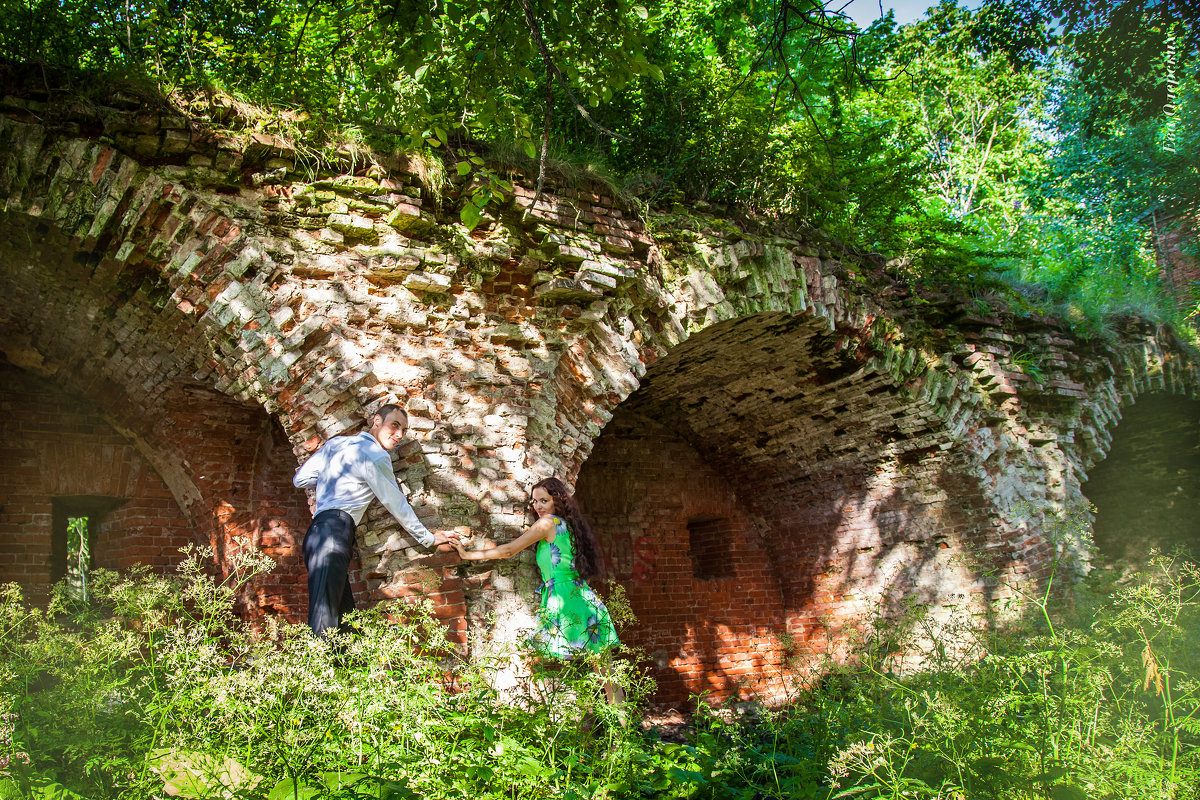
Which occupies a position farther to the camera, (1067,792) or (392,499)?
(392,499)

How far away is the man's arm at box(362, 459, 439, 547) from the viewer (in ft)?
11.8

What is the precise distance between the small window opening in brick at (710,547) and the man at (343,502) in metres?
4.89

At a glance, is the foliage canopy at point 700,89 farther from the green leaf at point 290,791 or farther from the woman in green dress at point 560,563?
the green leaf at point 290,791

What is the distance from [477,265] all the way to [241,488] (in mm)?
3133

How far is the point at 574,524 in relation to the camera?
4.16 metres

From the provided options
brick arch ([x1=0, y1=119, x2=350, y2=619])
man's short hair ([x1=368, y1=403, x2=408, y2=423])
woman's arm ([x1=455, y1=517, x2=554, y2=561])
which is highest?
brick arch ([x1=0, y1=119, x2=350, y2=619])

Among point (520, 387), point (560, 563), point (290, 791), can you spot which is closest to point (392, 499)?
point (560, 563)

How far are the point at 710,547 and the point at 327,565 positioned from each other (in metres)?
5.58

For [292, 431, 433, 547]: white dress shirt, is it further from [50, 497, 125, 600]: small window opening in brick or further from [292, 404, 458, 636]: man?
[50, 497, 125, 600]: small window opening in brick

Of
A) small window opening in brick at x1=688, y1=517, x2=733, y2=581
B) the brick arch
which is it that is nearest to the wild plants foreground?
the brick arch

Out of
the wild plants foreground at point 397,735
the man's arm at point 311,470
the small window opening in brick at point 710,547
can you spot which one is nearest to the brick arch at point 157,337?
the man's arm at point 311,470

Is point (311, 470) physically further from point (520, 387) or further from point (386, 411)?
point (520, 387)

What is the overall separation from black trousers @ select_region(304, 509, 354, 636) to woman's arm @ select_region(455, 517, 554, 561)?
58 centimetres

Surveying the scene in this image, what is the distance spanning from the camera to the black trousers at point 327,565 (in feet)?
11.2
